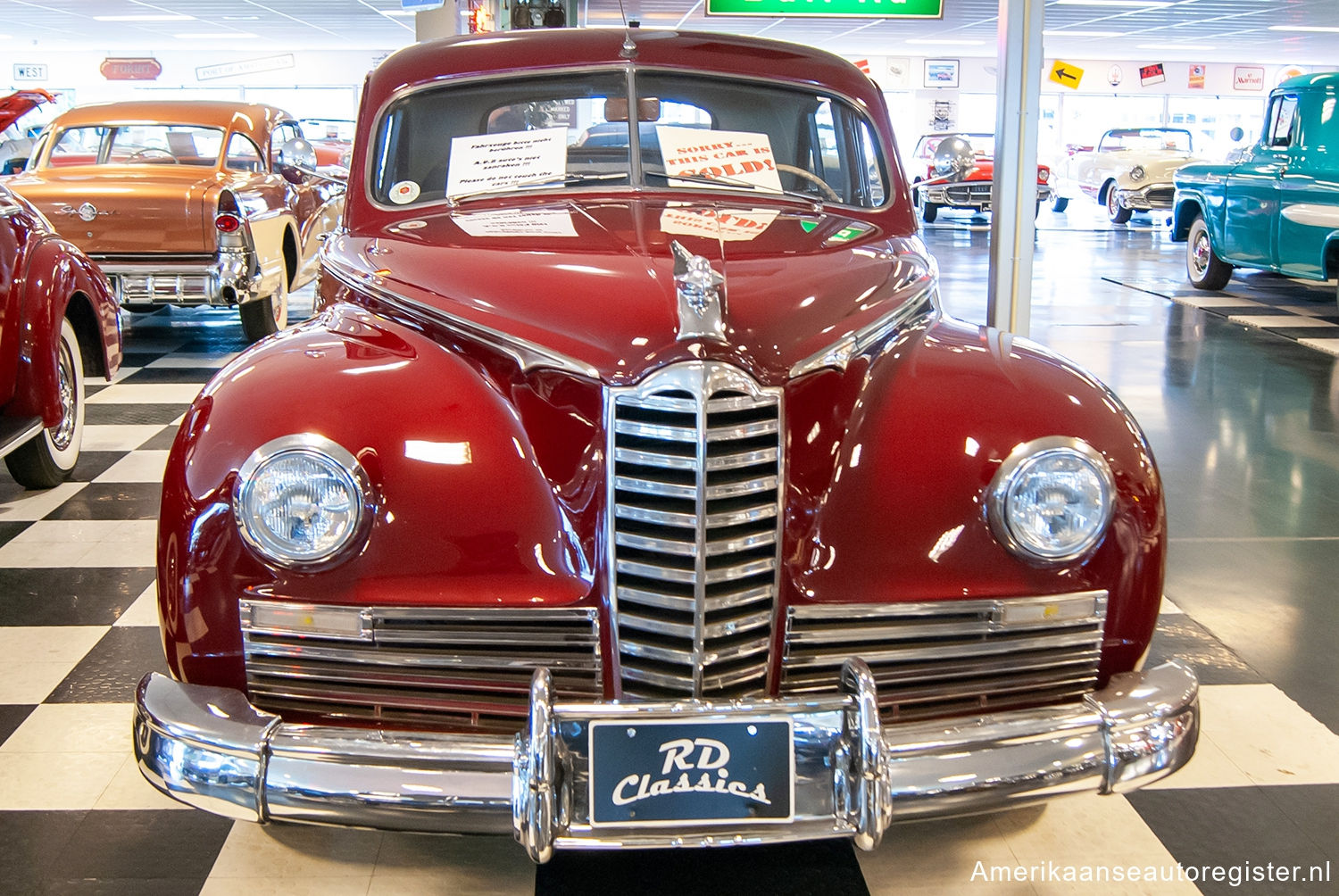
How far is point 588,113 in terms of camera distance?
2957mm

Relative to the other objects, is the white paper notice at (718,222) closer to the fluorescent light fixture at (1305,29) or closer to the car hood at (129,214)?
the car hood at (129,214)

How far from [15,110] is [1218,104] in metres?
31.9

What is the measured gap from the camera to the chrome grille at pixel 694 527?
1777 millimetres

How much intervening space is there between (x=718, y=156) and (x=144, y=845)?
1.94m

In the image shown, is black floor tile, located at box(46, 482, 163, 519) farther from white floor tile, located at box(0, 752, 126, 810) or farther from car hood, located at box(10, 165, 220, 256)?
car hood, located at box(10, 165, 220, 256)

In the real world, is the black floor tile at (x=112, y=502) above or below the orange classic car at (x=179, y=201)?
below

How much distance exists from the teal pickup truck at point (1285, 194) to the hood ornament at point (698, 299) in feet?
25.7

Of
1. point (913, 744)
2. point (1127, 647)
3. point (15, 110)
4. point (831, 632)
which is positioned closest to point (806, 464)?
point (831, 632)

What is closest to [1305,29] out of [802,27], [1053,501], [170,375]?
[802,27]

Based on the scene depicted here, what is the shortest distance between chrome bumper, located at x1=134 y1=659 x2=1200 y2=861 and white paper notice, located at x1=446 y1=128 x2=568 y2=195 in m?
1.46

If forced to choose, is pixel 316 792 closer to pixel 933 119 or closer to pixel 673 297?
pixel 673 297

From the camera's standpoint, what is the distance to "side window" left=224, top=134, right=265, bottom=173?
729 cm

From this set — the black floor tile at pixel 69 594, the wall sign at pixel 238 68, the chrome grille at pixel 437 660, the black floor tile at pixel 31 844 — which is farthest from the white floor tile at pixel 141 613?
the wall sign at pixel 238 68

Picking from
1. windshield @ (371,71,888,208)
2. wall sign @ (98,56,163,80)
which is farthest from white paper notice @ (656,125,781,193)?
wall sign @ (98,56,163,80)
